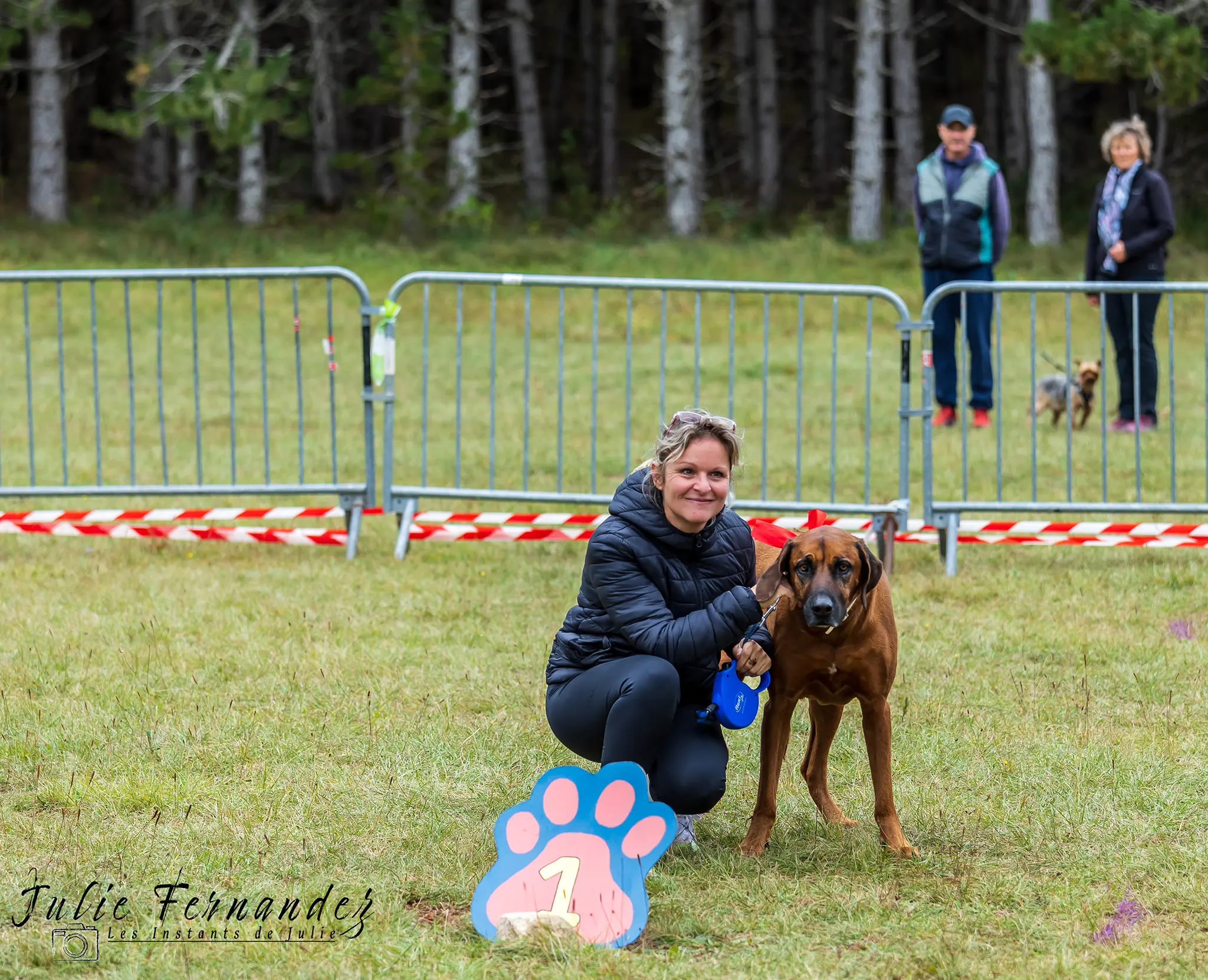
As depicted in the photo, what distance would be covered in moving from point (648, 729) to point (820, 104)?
31.8 meters

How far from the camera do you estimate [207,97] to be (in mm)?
21078

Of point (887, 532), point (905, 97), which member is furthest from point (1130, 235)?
point (905, 97)

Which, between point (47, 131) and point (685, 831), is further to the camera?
point (47, 131)

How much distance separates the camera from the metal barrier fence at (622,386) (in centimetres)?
785

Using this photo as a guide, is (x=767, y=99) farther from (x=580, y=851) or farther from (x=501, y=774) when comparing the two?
(x=580, y=851)

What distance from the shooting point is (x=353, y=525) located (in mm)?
8133

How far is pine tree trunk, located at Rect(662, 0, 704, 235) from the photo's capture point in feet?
71.7

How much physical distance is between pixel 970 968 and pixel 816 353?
39.7 ft

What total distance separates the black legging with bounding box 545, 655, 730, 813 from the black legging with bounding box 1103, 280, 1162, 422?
270 inches

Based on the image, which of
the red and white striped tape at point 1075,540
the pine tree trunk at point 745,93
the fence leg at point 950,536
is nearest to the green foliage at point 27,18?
the pine tree trunk at point 745,93

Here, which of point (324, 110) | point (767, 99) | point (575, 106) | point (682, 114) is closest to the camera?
point (682, 114)

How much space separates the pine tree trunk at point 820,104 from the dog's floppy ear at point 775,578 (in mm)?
29585

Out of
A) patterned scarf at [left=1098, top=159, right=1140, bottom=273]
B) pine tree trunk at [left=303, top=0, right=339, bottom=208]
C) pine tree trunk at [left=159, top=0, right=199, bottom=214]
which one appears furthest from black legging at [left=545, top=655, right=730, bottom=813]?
pine tree trunk at [left=303, top=0, right=339, bottom=208]

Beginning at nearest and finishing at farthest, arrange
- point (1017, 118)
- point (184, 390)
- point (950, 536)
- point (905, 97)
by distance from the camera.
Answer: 1. point (950, 536)
2. point (184, 390)
3. point (905, 97)
4. point (1017, 118)
